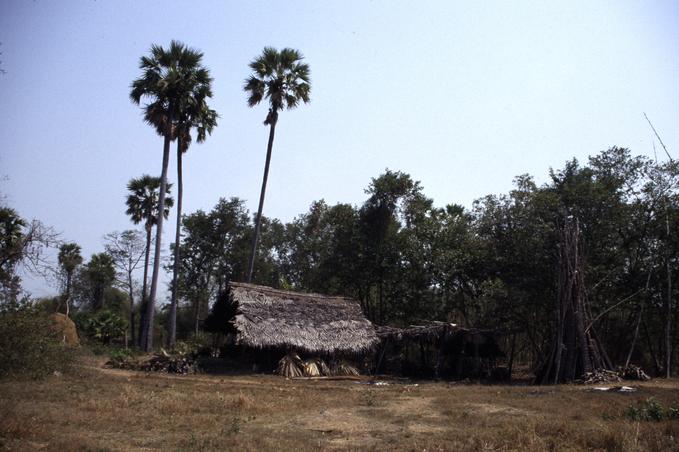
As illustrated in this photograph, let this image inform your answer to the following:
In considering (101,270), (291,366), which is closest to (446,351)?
(291,366)

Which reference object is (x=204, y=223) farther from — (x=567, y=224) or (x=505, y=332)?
(x=567, y=224)

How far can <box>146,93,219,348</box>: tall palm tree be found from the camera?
83.5ft

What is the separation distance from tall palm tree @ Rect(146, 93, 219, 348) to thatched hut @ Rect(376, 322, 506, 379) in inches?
380

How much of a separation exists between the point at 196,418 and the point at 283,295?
12659 millimetres

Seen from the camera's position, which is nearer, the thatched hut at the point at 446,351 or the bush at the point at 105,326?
the thatched hut at the point at 446,351

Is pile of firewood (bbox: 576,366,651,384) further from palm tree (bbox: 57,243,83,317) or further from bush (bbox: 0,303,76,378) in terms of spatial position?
palm tree (bbox: 57,243,83,317)

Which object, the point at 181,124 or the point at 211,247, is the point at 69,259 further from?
the point at 181,124

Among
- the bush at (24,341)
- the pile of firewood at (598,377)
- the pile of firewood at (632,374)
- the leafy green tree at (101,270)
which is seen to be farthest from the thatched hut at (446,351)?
the leafy green tree at (101,270)

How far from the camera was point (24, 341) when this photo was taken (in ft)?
40.5

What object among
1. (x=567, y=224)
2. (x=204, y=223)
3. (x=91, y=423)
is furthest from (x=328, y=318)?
(x=204, y=223)

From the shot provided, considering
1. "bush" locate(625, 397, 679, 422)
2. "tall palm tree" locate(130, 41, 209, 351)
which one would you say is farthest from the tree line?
"bush" locate(625, 397, 679, 422)

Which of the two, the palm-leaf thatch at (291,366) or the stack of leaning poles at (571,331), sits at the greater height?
the stack of leaning poles at (571,331)

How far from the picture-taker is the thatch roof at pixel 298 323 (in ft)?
64.3

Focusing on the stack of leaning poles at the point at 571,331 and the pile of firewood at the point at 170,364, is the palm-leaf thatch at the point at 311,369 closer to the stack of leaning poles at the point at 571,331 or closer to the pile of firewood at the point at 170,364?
the pile of firewood at the point at 170,364
